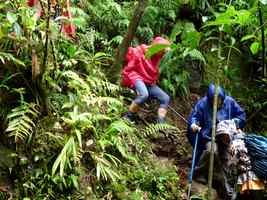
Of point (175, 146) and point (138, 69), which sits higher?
point (138, 69)

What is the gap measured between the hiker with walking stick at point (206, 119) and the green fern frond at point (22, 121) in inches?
99.0

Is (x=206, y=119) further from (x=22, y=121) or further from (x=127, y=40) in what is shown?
(x=22, y=121)

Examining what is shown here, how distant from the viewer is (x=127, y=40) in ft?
23.4

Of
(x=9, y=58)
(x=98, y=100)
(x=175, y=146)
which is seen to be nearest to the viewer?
(x=9, y=58)

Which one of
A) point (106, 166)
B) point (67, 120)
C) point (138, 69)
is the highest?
point (138, 69)

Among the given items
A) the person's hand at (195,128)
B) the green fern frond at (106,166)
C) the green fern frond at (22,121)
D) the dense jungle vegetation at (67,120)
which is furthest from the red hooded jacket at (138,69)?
the green fern frond at (22,121)

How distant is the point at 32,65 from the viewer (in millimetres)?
5898

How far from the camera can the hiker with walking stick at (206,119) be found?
7199 millimetres

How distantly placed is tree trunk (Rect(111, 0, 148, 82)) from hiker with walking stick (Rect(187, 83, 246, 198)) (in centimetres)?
140

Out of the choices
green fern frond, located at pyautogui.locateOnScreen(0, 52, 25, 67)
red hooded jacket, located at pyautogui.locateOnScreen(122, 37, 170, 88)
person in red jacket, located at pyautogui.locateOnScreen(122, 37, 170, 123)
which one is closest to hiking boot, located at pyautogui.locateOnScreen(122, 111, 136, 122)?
person in red jacket, located at pyautogui.locateOnScreen(122, 37, 170, 123)

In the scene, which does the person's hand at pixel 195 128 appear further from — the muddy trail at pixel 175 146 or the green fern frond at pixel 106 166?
the green fern frond at pixel 106 166

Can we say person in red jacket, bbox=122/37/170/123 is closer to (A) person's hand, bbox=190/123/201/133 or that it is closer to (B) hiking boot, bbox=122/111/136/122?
(B) hiking boot, bbox=122/111/136/122

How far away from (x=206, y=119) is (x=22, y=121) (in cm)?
293

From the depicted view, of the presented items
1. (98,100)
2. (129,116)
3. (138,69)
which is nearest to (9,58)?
(98,100)
